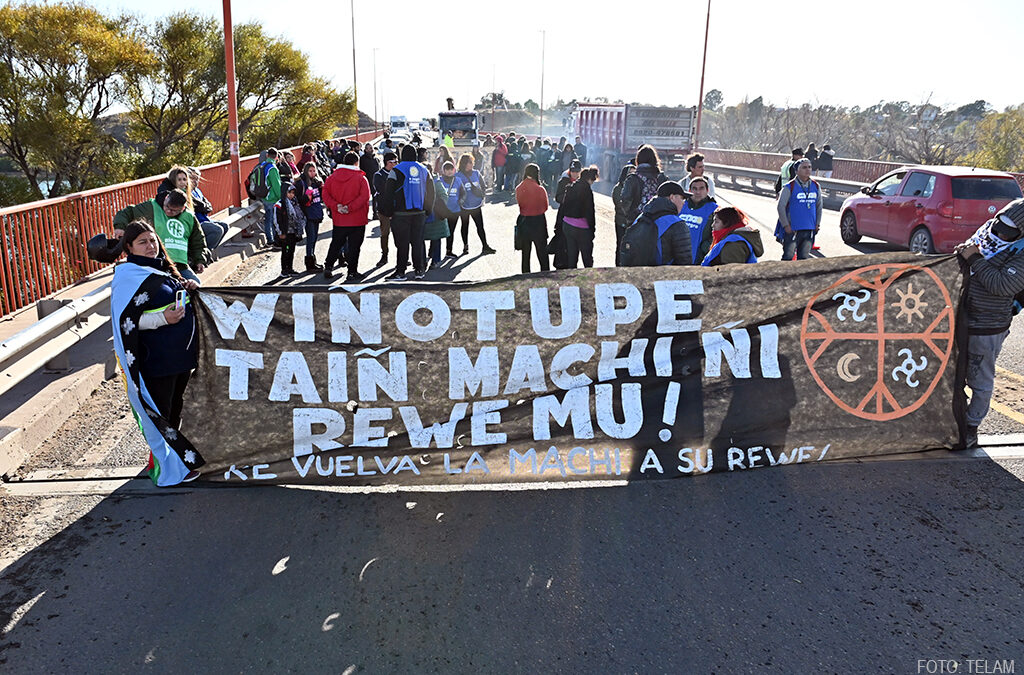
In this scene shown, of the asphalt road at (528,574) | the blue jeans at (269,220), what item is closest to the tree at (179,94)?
the blue jeans at (269,220)

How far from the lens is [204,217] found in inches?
383

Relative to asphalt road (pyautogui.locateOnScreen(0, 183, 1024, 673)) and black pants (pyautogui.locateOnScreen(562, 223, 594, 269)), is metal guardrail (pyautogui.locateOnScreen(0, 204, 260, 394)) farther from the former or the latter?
black pants (pyautogui.locateOnScreen(562, 223, 594, 269))

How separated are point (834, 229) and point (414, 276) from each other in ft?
38.8

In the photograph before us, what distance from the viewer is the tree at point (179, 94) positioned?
2909 centimetres

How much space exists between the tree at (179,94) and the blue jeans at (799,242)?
24.1m

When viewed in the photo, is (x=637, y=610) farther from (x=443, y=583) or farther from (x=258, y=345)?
(x=258, y=345)

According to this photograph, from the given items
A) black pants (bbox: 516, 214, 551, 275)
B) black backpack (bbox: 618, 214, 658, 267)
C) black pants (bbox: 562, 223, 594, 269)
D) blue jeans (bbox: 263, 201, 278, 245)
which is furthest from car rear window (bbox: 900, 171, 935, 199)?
blue jeans (bbox: 263, 201, 278, 245)

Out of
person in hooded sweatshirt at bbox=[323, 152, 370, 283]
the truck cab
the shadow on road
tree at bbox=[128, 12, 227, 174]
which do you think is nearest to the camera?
the shadow on road

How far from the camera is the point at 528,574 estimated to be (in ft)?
13.2

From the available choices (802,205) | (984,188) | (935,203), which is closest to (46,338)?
(802,205)

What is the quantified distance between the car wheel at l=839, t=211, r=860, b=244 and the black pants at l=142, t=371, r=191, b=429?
14.1m

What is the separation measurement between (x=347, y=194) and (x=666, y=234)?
5.31 metres

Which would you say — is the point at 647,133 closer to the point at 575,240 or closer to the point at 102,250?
the point at 575,240

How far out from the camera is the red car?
494 inches
